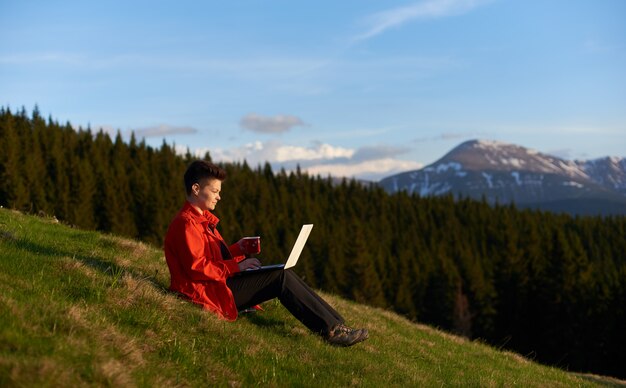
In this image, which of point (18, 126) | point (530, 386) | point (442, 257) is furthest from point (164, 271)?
point (18, 126)

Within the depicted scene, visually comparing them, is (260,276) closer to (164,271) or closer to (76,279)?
(76,279)

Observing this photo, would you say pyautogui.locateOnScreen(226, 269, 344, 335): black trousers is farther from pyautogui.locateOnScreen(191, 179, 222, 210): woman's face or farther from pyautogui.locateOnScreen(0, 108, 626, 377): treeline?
pyautogui.locateOnScreen(0, 108, 626, 377): treeline

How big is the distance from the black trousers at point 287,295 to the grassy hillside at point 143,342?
0.37 meters

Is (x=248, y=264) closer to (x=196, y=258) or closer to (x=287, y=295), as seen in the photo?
(x=287, y=295)

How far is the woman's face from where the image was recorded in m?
9.67

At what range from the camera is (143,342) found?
753 cm

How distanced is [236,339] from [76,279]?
94.9 inches

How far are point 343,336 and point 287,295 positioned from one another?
3.70 ft

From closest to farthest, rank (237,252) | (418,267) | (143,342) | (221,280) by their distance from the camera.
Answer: (143,342)
(221,280)
(237,252)
(418,267)

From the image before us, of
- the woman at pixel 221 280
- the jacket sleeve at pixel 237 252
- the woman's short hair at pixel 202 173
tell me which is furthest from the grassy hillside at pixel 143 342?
the woman's short hair at pixel 202 173

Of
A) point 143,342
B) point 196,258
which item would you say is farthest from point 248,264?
point 143,342

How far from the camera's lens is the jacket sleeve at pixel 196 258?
909cm

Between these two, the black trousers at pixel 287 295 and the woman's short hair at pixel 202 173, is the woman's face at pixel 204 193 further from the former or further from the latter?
the black trousers at pixel 287 295

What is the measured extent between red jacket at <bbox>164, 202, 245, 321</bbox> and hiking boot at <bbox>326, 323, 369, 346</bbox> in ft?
5.05
